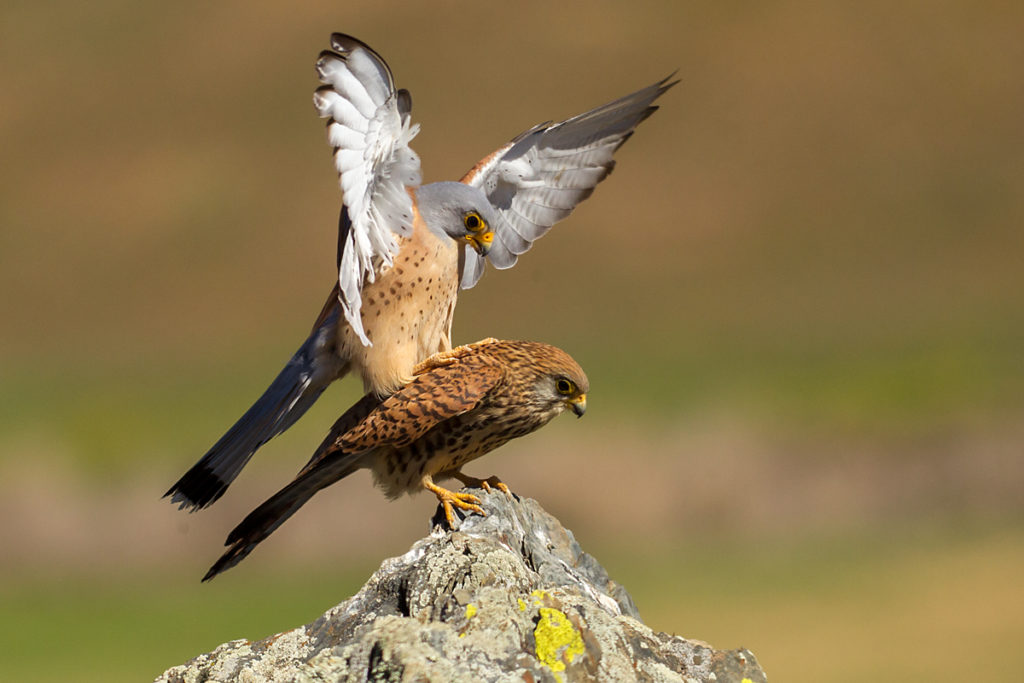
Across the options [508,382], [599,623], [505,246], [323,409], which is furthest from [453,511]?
[323,409]

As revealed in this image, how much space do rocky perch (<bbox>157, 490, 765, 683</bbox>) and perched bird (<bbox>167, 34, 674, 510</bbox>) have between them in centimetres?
136

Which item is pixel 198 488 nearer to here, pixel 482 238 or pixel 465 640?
pixel 482 238

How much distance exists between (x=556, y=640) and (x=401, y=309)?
A: 2045 mm

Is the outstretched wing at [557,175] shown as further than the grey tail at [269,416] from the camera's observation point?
Yes

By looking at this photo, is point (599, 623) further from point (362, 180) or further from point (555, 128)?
point (555, 128)

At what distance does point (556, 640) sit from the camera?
3.54 m

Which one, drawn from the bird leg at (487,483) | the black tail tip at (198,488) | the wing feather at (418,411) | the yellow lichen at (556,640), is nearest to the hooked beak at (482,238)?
the wing feather at (418,411)

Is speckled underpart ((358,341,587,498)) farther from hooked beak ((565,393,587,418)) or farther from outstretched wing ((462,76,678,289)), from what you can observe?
outstretched wing ((462,76,678,289))

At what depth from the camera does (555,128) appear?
5.91 meters

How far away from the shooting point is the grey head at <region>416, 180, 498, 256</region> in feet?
17.4

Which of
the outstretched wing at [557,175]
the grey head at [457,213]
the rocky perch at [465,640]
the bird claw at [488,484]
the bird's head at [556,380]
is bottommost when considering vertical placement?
the rocky perch at [465,640]

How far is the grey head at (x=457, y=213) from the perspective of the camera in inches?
209

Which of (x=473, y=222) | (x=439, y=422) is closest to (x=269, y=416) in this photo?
(x=439, y=422)

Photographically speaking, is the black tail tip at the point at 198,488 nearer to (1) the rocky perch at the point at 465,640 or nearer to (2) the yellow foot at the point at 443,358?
(2) the yellow foot at the point at 443,358
